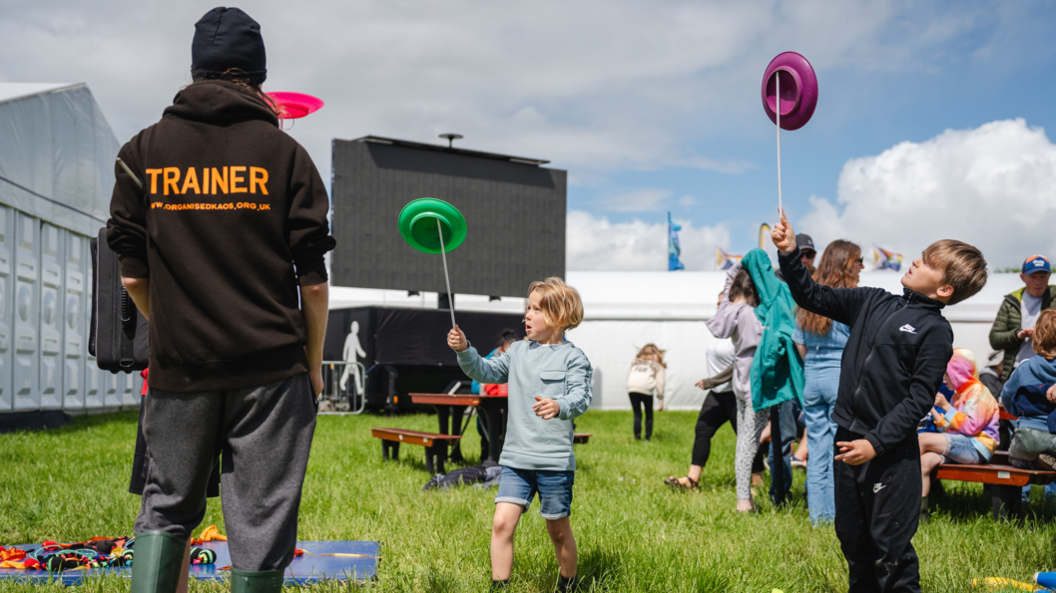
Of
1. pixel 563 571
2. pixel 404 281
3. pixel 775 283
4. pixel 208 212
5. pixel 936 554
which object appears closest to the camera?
pixel 208 212

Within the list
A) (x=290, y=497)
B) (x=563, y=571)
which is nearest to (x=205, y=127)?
(x=290, y=497)

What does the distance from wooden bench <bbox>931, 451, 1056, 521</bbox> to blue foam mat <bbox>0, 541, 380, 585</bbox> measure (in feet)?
11.5

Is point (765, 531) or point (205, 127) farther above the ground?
point (205, 127)

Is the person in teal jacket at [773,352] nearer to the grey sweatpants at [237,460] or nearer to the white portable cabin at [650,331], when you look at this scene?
the grey sweatpants at [237,460]

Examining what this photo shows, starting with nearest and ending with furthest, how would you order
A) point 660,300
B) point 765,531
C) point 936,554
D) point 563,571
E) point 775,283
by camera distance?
1. point 563,571
2. point 936,554
3. point 765,531
4. point 775,283
5. point 660,300

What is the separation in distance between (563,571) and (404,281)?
39.7 ft

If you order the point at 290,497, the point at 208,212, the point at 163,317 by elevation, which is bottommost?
the point at 290,497

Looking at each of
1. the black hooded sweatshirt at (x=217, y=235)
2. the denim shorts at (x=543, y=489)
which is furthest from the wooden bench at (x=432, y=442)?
the black hooded sweatshirt at (x=217, y=235)

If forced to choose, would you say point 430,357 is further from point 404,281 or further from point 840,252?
point 840,252

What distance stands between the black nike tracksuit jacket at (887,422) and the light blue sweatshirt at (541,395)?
2.95 ft

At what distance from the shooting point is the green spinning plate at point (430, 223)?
3.58m

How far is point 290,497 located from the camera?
2.10 metres

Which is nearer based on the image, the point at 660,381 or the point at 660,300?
the point at 660,381

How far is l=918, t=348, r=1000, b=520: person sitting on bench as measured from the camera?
522 cm
